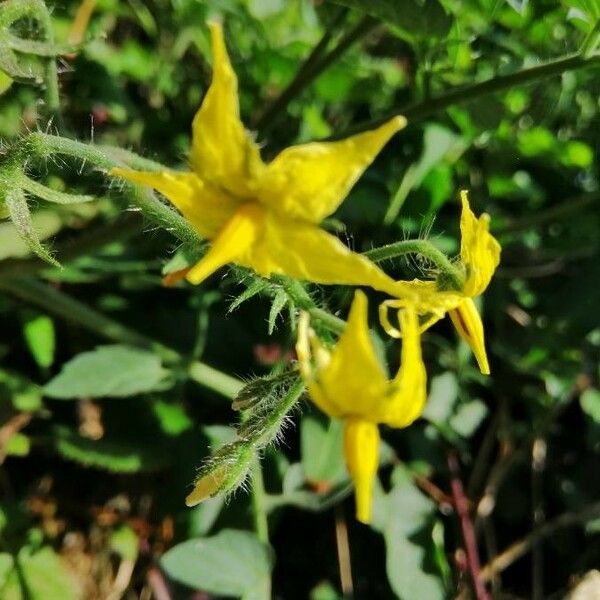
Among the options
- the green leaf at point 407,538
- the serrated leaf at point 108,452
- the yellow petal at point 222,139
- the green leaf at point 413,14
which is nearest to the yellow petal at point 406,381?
the yellow petal at point 222,139

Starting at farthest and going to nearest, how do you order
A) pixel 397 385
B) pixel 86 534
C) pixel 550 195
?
1. pixel 550 195
2. pixel 86 534
3. pixel 397 385

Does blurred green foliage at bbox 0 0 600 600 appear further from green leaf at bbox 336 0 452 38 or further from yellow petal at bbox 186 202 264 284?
yellow petal at bbox 186 202 264 284

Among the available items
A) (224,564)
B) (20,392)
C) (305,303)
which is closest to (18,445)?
(20,392)

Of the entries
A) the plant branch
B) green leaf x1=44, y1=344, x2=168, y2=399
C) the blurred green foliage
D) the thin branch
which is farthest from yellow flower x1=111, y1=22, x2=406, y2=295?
the plant branch

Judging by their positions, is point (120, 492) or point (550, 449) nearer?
point (120, 492)

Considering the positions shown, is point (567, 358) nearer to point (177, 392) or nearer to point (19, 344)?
point (177, 392)

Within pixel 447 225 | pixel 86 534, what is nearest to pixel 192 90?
pixel 447 225

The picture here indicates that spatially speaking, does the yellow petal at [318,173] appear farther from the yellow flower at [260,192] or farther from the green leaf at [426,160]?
the green leaf at [426,160]
